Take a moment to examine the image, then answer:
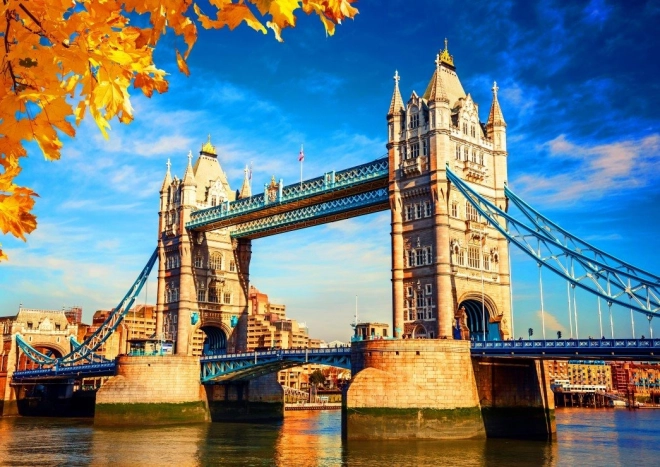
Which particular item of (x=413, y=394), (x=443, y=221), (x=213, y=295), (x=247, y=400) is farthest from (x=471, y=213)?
(x=247, y=400)

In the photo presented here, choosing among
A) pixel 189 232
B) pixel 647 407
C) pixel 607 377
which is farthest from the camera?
pixel 607 377

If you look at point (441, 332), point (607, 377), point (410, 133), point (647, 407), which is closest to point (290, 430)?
point (441, 332)

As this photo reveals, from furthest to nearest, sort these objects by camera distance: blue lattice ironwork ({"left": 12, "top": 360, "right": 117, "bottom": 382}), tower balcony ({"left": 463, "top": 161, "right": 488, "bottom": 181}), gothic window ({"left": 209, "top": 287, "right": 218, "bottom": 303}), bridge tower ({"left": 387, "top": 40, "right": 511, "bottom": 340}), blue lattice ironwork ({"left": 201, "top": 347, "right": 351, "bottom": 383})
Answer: gothic window ({"left": 209, "top": 287, "right": 218, "bottom": 303}) < blue lattice ironwork ({"left": 12, "top": 360, "right": 117, "bottom": 382}) < blue lattice ironwork ({"left": 201, "top": 347, "right": 351, "bottom": 383}) < tower balcony ({"left": 463, "top": 161, "right": 488, "bottom": 181}) < bridge tower ({"left": 387, "top": 40, "right": 511, "bottom": 340})

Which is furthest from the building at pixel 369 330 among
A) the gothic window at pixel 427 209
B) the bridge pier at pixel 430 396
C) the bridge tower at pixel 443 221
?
the gothic window at pixel 427 209

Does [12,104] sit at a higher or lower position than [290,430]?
higher

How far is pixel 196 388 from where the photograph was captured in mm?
63844

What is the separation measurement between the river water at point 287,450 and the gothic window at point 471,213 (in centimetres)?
1651

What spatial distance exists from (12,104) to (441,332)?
152ft

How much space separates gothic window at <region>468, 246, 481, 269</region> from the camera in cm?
5181

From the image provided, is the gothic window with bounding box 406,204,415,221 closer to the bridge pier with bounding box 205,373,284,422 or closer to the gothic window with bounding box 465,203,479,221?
the gothic window with bounding box 465,203,479,221

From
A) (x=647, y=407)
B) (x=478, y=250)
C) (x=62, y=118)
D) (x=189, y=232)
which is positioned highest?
(x=189, y=232)

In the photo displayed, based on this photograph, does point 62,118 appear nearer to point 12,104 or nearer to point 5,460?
point 12,104

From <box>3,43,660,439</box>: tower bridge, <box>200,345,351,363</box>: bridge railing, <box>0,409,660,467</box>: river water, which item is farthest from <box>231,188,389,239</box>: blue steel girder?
<box>0,409,660,467</box>: river water

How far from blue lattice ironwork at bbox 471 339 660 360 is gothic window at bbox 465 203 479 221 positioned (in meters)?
10.6
